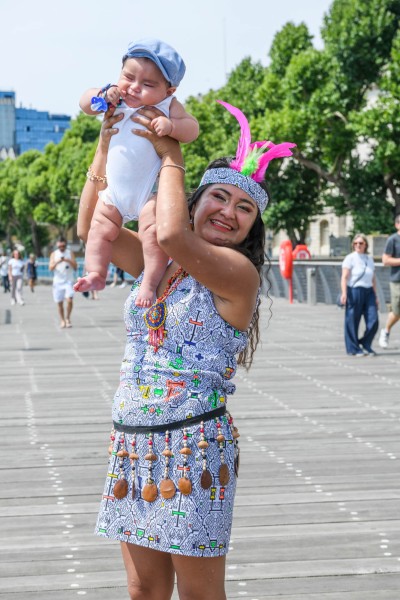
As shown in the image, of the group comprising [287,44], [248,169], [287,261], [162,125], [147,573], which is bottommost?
[147,573]

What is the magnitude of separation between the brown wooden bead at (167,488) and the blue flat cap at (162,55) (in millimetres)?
1158

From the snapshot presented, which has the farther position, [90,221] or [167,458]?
[90,221]

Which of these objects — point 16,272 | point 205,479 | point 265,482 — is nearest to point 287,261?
point 16,272

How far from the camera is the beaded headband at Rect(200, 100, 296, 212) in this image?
145 inches

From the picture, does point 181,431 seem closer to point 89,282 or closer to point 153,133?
point 89,282

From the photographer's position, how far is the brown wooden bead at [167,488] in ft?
11.7

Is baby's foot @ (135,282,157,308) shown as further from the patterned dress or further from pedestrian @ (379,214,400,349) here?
pedestrian @ (379,214,400,349)

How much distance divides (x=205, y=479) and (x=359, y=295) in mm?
13326

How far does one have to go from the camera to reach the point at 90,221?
390 centimetres

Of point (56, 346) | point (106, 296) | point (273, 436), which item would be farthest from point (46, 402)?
point (106, 296)

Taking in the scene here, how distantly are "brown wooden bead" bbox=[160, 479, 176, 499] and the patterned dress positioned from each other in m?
0.01

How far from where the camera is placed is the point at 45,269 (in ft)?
282

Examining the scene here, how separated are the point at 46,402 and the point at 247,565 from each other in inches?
256

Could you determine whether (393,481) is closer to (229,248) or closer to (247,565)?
(247,565)
